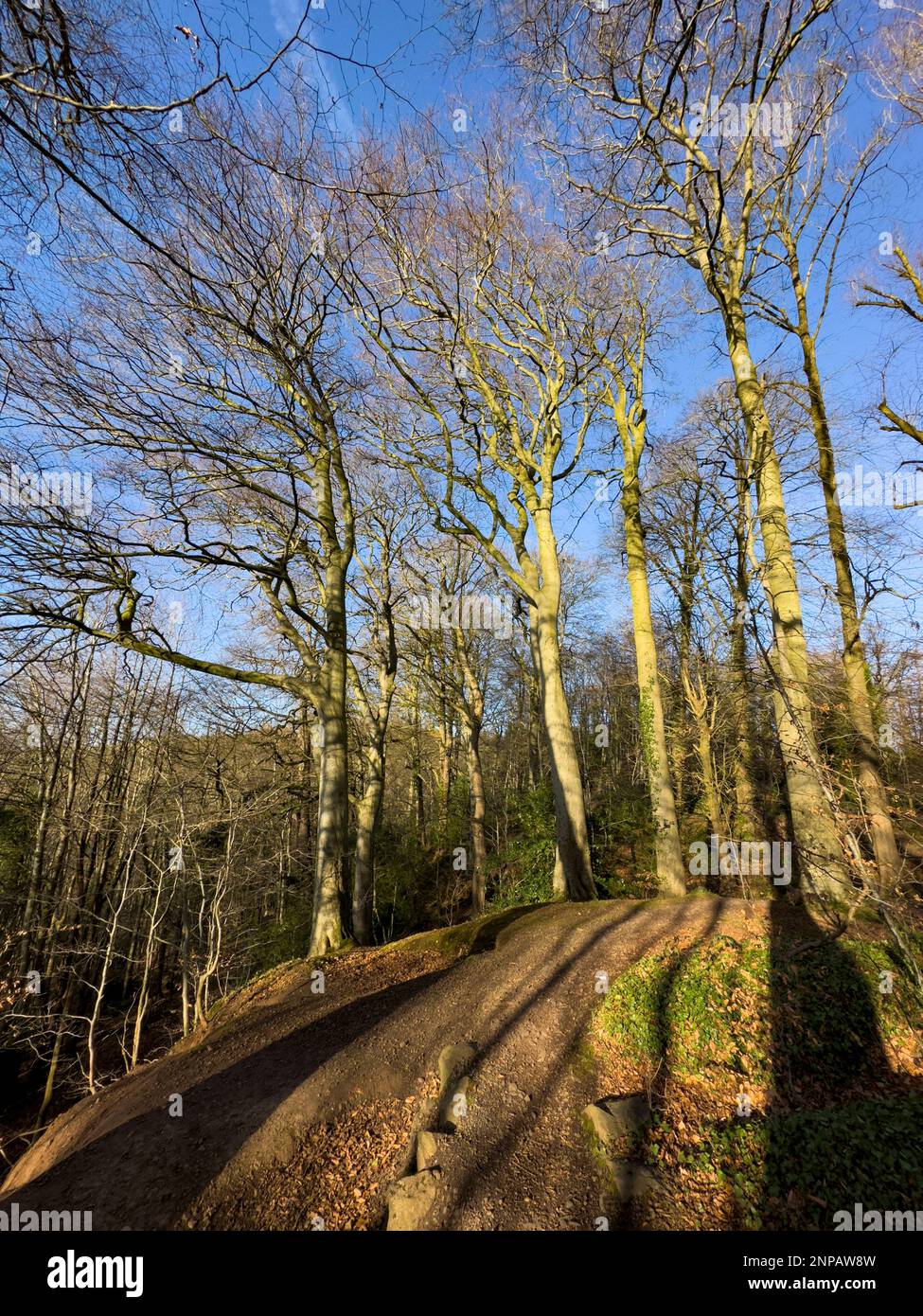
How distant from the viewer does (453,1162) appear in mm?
3359

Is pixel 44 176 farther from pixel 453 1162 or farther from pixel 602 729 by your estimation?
pixel 602 729

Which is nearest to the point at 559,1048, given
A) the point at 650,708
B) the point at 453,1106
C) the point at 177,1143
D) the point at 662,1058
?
the point at 662,1058

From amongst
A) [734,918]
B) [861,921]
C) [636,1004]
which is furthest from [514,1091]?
[861,921]

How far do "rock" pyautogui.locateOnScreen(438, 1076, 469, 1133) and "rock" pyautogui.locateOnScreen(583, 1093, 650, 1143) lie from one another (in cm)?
87

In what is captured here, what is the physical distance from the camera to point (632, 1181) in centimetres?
303

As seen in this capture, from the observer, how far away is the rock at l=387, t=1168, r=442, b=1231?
309 centimetres

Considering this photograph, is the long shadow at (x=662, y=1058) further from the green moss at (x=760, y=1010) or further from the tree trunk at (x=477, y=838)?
the tree trunk at (x=477, y=838)

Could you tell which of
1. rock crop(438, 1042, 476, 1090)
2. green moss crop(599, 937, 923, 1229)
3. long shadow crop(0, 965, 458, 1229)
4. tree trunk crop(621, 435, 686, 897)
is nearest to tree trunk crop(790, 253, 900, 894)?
tree trunk crop(621, 435, 686, 897)

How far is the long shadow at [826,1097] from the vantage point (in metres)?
2.71

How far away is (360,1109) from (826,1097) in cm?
332

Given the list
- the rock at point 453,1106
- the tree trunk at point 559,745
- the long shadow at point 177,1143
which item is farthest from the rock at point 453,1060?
the tree trunk at point 559,745

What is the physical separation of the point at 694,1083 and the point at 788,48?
10.2m

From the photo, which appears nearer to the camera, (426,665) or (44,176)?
(44,176)

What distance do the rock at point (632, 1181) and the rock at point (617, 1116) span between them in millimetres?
215
